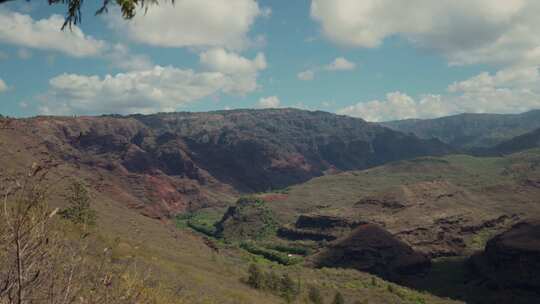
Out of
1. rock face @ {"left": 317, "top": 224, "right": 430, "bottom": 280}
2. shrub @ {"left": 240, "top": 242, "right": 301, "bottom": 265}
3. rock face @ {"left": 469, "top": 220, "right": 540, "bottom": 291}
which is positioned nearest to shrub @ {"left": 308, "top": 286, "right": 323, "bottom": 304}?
rock face @ {"left": 469, "top": 220, "right": 540, "bottom": 291}

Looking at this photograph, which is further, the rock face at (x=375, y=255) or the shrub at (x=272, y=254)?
the shrub at (x=272, y=254)

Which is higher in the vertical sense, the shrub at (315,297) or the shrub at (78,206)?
the shrub at (78,206)

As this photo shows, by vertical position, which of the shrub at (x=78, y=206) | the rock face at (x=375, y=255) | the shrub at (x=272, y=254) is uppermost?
the shrub at (x=78, y=206)

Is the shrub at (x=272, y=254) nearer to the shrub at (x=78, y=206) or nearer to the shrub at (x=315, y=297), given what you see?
the shrub at (x=315, y=297)

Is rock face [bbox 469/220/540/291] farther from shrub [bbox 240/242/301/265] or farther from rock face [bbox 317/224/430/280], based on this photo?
shrub [bbox 240/242/301/265]

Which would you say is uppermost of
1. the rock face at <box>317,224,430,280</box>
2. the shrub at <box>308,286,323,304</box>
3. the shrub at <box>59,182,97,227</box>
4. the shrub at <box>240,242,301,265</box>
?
the shrub at <box>59,182,97,227</box>

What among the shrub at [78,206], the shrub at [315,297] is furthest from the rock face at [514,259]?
the shrub at [78,206]
